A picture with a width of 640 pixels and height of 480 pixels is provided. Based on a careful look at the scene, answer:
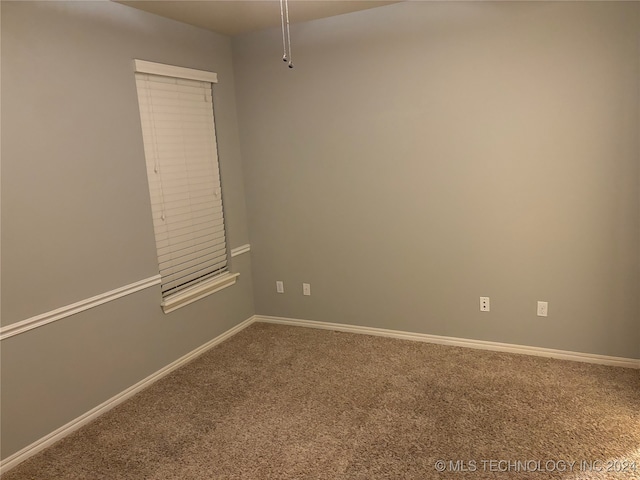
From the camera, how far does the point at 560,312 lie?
3234mm

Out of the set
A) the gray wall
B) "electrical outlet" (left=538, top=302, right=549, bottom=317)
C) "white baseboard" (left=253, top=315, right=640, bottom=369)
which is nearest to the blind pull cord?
the gray wall

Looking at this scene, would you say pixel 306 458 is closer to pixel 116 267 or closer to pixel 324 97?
pixel 116 267

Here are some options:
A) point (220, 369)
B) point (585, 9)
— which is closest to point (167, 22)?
point (220, 369)

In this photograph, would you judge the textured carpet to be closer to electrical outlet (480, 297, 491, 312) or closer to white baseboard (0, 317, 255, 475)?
white baseboard (0, 317, 255, 475)

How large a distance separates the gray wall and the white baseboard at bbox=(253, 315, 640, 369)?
112 centimetres

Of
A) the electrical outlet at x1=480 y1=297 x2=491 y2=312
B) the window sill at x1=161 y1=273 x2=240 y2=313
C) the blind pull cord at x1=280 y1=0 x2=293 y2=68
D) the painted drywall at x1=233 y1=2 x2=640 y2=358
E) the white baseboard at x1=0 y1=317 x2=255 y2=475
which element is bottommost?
the white baseboard at x1=0 y1=317 x2=255 y2=475

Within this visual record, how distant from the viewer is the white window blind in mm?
3248

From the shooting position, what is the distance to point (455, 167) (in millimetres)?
3342

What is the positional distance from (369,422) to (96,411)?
1.66m

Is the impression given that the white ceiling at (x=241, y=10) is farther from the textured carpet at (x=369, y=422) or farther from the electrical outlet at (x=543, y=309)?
the textured carpet at (x=369, y=422)

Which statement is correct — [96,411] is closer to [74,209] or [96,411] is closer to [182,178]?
[74,209]

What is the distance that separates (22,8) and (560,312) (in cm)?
370

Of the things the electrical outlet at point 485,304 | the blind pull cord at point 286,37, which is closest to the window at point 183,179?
the blind pull cord at point 286,37

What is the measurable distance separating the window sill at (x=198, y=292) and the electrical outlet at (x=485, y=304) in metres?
2.00
